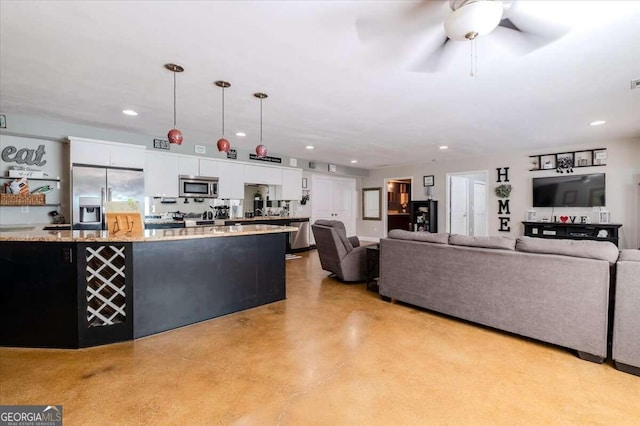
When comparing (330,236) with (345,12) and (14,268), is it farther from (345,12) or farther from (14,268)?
(14,268)

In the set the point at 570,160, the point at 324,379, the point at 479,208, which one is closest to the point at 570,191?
the point at 570,160

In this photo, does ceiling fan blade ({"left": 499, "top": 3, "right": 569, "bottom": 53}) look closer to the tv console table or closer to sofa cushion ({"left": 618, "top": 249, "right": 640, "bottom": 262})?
sofa cushion ({"left": 618, "top": 249, "right": 640, "bottom": 262})

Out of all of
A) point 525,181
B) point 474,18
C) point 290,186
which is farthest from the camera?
point 290,186

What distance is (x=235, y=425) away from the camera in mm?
1643

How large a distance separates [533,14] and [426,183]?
6.56 metres

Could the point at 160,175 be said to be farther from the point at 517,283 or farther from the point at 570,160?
the point at 570,160

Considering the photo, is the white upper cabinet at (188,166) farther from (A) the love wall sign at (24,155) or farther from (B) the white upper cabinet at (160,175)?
(A) the love wall sign at (24,155)

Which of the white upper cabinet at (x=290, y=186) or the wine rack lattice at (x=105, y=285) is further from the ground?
the white upper cabinet at (x=290, y=186)

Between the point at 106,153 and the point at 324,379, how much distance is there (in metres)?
4.68

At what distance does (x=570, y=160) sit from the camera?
6027 mm

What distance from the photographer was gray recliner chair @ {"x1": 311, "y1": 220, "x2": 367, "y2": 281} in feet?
14.5

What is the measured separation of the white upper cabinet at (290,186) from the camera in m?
7.24

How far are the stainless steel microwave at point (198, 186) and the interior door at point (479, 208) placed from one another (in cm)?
659

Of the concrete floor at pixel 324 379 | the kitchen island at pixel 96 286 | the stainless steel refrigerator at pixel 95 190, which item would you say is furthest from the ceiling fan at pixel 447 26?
the stainless steel refrigerator at pixel 95 190
